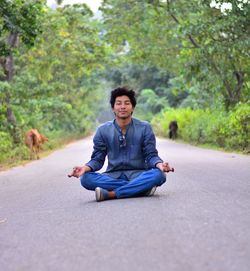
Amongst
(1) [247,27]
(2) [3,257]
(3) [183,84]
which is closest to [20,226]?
(2) [3,257]

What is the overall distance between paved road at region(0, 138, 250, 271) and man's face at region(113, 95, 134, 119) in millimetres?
1286

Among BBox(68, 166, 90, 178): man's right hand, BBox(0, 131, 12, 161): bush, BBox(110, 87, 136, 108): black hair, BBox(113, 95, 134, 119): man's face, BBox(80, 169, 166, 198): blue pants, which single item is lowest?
BBox(0, 131, 12, 161): bush

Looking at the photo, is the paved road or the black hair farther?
the black hair

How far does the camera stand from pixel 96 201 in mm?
8305

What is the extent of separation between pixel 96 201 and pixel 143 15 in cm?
2270

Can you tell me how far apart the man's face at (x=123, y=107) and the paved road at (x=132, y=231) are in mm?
1286

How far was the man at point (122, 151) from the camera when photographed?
846 centimetres

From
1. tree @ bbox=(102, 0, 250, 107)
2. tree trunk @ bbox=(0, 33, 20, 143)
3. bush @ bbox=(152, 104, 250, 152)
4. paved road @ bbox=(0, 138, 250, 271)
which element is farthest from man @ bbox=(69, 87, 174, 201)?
tree trunk @ bbox=(0, 33, 20, 143)

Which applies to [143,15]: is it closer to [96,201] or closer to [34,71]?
[34,71]

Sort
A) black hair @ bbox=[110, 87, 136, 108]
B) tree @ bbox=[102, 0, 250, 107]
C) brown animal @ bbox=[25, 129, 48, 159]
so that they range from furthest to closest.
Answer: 1. tree @ bbox=[102, 0, 250, 107]
2. brown animal @ bbox=[25, 129, 48, 159]
3. black hair @ bbox=[110, 87, 136, 108]

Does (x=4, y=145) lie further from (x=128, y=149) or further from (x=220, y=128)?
(x=128, y=149)

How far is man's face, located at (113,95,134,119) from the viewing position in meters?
8.47

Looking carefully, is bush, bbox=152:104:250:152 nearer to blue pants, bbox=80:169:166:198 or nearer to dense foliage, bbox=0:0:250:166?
dense foliage, bbox=0:0:250:166

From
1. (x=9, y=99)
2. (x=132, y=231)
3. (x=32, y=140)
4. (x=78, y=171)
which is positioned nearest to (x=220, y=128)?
(x=32, y=140)
